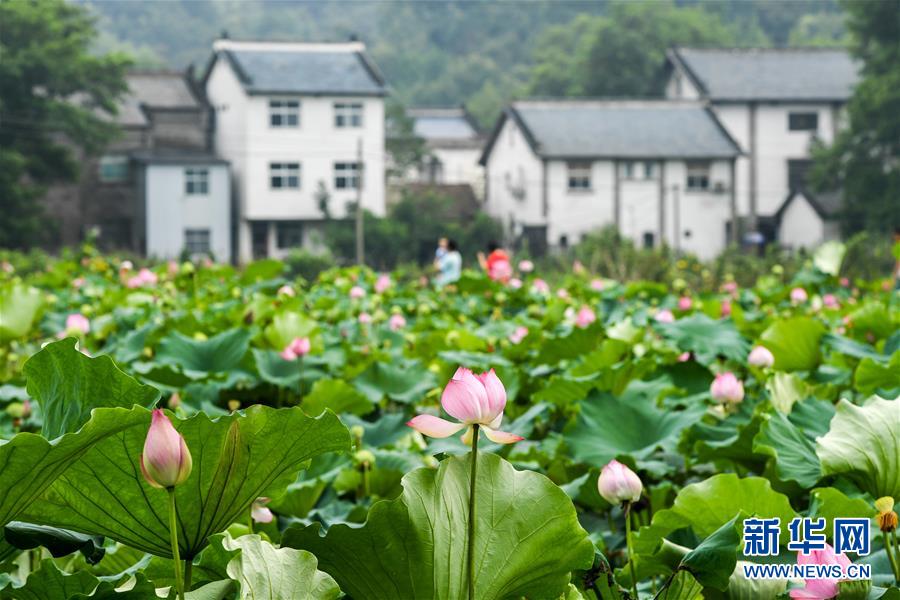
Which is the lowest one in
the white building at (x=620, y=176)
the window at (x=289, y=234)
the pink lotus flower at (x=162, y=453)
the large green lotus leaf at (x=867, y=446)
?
the large green lotus leaf at (x=867, y=446)

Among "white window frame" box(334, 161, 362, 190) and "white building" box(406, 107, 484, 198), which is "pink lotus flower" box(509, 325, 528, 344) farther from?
"white building" box(406, 107, 484, 198)

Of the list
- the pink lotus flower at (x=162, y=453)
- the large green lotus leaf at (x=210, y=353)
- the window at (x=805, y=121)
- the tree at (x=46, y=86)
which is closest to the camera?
the pink lotus flower at (x=162, y=453)

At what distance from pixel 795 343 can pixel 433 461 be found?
92 cm

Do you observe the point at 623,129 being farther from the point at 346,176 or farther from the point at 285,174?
the point at 285,174

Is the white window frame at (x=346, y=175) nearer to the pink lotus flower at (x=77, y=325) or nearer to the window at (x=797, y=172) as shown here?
the window at (x=797, y=172)

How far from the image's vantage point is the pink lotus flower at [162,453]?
2.55ft

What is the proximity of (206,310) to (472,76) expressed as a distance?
47.8m

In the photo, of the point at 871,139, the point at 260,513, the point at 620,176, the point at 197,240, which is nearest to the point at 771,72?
the point at 620,176

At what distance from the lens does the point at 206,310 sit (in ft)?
12.5

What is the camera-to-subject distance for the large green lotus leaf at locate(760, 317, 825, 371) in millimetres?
2479

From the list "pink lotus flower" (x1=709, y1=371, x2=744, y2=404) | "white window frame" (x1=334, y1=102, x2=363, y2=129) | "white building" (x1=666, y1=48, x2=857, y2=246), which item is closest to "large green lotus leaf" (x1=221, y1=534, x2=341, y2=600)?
"pink lotus flower" (x1=709, y1=371, x2=744, y2=404)

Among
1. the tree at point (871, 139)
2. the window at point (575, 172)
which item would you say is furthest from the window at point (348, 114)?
the tree at point (871, 139)

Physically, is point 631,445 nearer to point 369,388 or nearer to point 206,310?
point 369,388

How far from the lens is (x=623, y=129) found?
27266mm
